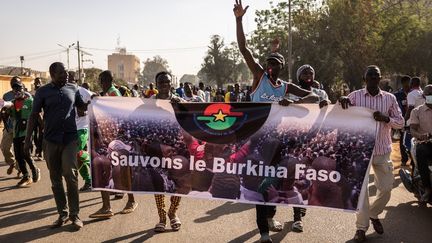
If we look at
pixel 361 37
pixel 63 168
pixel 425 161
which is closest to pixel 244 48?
pixel 63 168

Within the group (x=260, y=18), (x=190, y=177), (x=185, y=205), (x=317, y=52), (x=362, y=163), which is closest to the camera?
(x=362, y=163)

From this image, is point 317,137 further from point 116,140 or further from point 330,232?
point 116,140

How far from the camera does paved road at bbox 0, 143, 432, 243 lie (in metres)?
5.36

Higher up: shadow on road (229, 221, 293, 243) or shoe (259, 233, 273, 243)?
shoe (259, 233, 273, 243)

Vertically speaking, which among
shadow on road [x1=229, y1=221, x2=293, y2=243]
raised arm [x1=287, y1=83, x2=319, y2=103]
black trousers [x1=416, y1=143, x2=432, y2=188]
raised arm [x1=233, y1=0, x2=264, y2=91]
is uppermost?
raised arm [x1=233, y1=0, x2=264, y2=91]

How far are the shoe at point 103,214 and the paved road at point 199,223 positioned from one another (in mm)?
83

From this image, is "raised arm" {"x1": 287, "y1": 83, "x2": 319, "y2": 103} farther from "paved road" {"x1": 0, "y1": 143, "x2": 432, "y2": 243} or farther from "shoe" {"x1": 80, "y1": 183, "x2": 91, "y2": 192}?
"shoe" {"x1": 80, "y1": 183, "x2": 91, "y2": 192}

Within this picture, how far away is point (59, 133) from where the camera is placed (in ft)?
18.7

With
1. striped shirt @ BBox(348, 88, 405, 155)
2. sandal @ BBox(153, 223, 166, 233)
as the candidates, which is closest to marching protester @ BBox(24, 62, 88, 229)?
sandal @ BBox(153, 223, 166, 233)

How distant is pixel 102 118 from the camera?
5.76 meters

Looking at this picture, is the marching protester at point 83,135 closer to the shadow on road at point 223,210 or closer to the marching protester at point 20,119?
the marching protester at point 20,119

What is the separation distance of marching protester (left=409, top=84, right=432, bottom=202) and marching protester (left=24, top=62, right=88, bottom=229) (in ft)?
15.4

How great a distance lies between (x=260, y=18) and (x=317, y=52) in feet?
26.7

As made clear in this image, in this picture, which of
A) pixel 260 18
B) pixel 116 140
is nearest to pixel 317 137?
pixel 116 140
